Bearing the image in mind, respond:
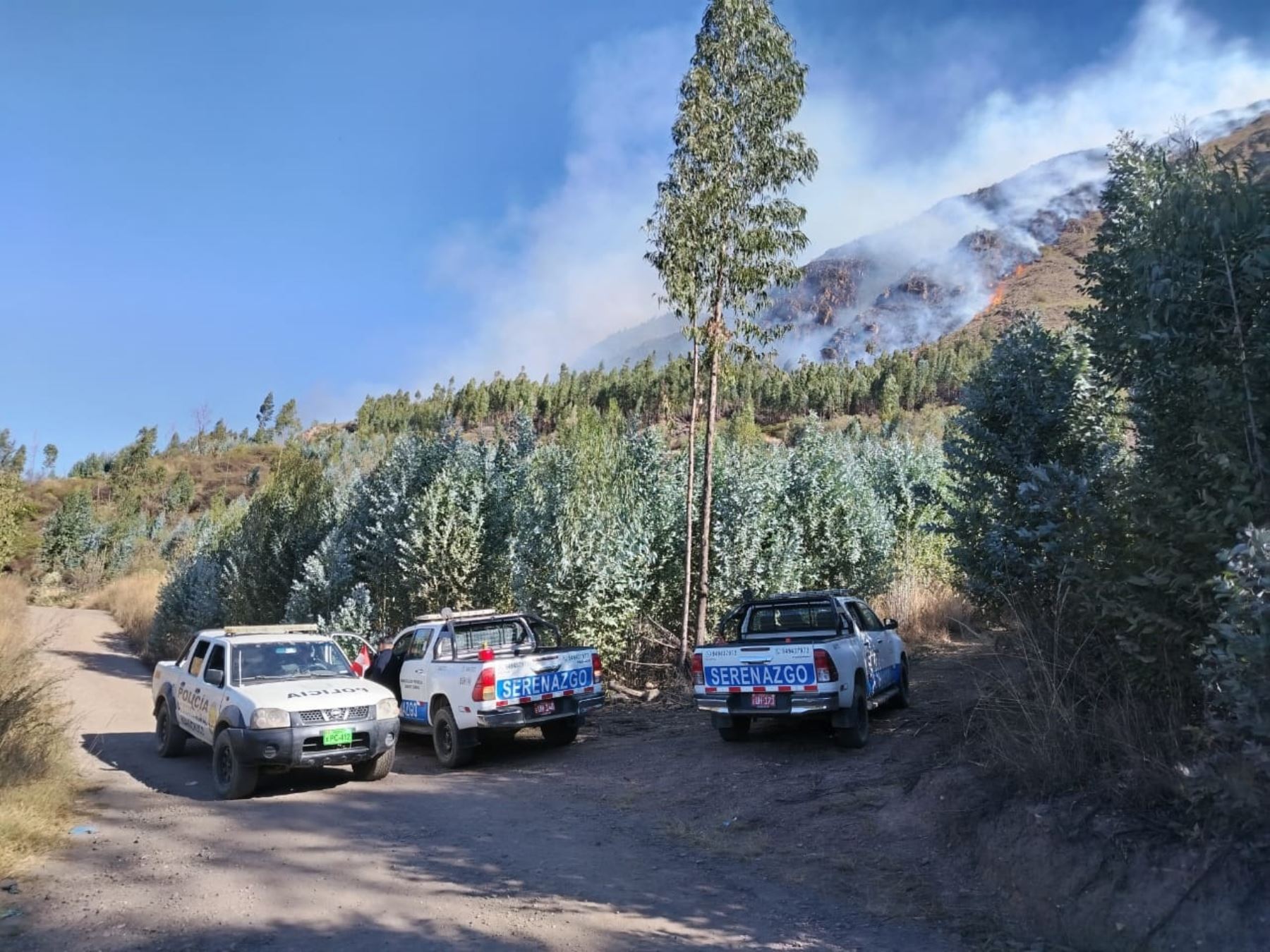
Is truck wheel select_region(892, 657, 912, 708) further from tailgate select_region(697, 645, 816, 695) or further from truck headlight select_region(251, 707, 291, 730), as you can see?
truck headlight select_region(251, 707, 291, 730)

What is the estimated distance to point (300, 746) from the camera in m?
9.70

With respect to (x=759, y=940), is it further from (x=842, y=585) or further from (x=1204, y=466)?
(x=842, y=585)

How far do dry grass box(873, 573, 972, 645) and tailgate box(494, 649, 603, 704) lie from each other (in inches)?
333

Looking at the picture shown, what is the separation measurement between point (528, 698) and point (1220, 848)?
8.17 m

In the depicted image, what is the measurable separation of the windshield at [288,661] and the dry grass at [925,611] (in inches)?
453

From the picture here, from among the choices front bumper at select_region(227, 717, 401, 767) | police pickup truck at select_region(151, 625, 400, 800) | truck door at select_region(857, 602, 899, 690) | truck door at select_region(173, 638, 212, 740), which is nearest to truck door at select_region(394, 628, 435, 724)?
police pickup truck at select_region(151, 625, 400, 800)

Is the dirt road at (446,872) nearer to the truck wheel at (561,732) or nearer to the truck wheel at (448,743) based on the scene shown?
the truck wheel at (448,743)

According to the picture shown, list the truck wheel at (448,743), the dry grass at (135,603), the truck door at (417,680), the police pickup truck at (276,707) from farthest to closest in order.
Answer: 1. the dry grass at (135,603)
2. the truck door at (417,680)
3. the truck wheel at (448,743)
4. the police pickup truck at (276,707)

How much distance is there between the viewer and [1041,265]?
647 ft

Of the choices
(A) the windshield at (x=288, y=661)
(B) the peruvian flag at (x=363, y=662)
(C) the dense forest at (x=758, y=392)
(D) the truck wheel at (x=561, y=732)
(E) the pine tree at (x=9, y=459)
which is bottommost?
(D) the truck wheel at (x=561, y=732)

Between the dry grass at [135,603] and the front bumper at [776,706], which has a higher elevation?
the dry grass at [135,603]

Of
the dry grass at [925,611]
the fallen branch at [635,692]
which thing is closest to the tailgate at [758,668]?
the fallen branch at [635,692]

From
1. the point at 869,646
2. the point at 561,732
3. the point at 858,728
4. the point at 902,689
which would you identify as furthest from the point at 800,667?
the point at 561,732

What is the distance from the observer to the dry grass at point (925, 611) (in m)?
18.3
